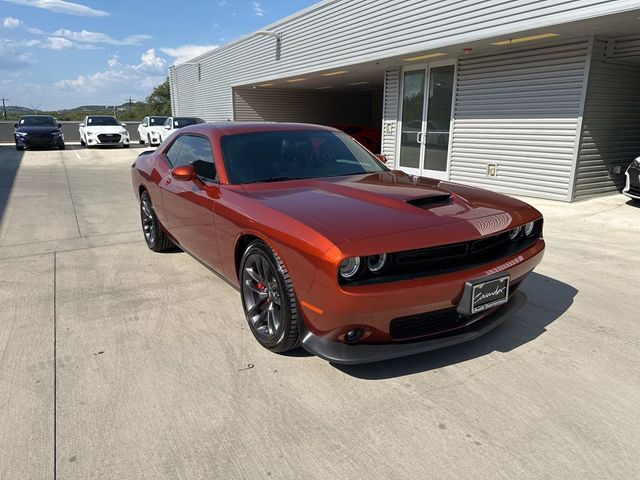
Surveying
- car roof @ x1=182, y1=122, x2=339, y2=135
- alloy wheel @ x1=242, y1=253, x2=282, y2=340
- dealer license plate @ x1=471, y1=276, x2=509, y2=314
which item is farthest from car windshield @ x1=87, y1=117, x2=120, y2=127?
dealer license plate @ x1=471, y1=276, x2=509, y2=314

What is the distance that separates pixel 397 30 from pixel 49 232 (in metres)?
8.56

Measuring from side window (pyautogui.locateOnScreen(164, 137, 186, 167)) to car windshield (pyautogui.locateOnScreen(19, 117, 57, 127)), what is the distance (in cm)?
2004

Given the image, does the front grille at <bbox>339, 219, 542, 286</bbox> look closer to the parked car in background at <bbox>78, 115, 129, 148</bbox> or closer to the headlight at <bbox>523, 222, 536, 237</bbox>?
the headlight at <bbox>523, 222, 536, 237</bbox>

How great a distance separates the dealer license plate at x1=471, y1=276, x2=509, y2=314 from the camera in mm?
2559

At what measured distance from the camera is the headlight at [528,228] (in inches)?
124

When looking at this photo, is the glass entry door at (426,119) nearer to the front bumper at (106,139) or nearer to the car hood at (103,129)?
the front bumper at (106,139)

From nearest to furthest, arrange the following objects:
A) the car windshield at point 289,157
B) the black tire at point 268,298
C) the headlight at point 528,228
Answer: the black tire at point 268,298
the headlight at point 528,228
the car windshield at point 289,157

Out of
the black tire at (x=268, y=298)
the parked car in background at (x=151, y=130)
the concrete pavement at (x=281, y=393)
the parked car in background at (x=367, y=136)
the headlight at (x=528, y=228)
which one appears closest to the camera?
the concrete pavement at (x=281, y=393)

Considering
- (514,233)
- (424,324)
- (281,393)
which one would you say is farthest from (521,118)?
(281,393)

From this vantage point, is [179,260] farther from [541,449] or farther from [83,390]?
[541,449]

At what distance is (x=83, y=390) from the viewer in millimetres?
2602

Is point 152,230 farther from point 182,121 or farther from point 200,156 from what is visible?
point 182,121

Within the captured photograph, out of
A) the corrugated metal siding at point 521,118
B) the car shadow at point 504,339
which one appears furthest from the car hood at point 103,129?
the car shadow at point 504,339

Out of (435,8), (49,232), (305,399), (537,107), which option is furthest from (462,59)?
(305,399)
